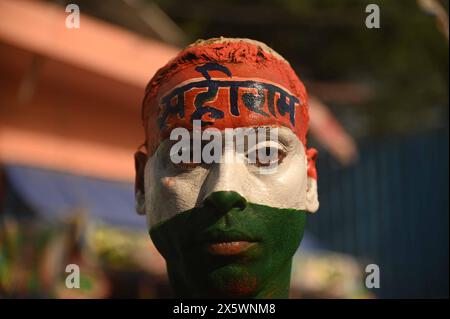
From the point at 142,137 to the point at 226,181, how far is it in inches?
258

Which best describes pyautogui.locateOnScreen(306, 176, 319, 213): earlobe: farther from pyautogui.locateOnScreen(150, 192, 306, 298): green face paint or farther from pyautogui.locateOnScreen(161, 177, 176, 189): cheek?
pyautogui.locateOnScreen(161, 177, 176, 189): cheek

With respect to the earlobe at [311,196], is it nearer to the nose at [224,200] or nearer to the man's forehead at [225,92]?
the man's forehead at [225,92]

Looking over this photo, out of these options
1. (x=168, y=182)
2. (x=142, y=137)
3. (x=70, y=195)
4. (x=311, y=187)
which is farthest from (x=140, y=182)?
(x=142, y=137)

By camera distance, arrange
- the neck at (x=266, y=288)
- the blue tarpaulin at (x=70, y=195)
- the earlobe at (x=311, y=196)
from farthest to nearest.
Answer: the blue tarpaulin at (x=70, y=195)
the earlobe at (x=311, y=196)
the neck at (x=266, y=288)

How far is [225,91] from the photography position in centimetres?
310

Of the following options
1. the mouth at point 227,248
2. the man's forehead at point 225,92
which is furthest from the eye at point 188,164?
the mouth at point 227,248

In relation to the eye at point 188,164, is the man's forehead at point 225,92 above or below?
above

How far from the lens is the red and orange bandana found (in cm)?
308

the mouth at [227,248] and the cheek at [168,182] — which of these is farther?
the cheek at [168,182]

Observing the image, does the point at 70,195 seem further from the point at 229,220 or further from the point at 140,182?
the point at 229,220

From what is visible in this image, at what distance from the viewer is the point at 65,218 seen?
7184mm

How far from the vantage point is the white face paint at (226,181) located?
3.00m
